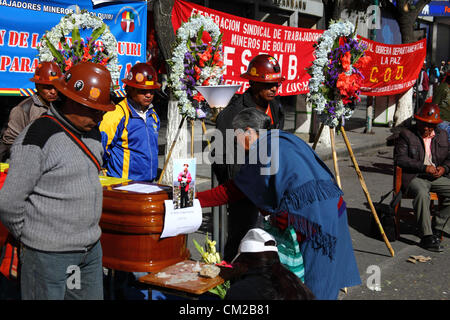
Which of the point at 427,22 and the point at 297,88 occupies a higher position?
the point at 427,22

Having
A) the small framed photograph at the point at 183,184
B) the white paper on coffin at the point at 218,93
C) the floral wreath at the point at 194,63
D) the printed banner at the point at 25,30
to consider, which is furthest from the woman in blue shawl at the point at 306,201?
the printed banner at the point at 25,30

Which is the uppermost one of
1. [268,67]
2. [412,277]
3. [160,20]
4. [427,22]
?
[427,22]

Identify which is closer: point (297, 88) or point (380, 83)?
point (297, 88)

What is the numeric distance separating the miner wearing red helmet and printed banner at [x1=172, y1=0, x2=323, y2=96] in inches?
119

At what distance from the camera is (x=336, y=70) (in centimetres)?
591

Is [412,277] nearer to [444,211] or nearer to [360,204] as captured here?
[444,211]

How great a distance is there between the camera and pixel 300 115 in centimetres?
1481

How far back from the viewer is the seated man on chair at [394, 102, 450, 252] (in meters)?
6.51

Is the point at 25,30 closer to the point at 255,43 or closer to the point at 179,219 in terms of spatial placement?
the point at 255,43

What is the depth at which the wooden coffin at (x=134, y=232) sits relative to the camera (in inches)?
132

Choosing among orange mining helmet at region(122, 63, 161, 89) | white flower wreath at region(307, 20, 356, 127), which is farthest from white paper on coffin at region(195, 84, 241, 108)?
white flower wreath at region(307, 20, 356, 127)

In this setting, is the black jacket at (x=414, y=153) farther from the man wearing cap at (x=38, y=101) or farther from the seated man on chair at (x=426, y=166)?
the man wearing cap at (x=38, y=101)
